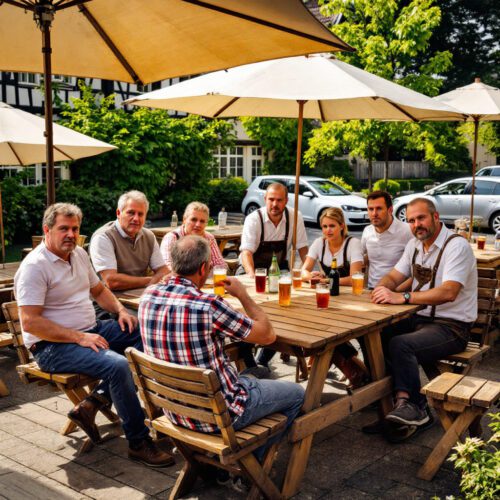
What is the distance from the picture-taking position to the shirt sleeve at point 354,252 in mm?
5695

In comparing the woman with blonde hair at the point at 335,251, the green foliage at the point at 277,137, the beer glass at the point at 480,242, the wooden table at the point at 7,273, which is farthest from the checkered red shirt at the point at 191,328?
the green foliage at the point at 277,137

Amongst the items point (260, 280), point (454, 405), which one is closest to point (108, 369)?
point (260, 280)

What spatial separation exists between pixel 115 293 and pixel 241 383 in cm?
205

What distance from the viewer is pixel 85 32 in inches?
205

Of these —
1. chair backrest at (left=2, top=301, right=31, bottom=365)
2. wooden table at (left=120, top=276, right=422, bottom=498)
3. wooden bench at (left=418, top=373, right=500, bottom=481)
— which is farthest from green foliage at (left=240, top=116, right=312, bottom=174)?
wooden bench at (left=418, top=373, right=500, bottom=481)

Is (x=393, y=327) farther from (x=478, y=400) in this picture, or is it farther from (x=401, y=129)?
(x=401, y=129)

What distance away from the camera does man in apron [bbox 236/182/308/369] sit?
256 inches

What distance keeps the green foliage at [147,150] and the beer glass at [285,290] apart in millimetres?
13108

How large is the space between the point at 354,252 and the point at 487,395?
2.15 metres

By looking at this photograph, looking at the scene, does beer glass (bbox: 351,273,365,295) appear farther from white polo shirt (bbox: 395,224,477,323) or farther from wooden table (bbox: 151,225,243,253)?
wooden table (bbox: 151,225,243,253)

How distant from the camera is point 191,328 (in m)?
3.30

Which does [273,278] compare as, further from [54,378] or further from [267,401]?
[54,378]

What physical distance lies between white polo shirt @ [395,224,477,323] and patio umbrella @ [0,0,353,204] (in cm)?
177

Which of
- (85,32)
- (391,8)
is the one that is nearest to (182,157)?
(391,8)
